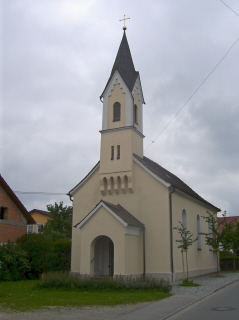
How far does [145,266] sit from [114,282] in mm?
6485

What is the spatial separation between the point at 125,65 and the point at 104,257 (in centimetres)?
1527

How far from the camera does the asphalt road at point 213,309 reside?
11.1 m

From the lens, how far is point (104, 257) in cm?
2578

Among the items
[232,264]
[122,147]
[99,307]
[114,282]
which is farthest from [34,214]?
[99,307]

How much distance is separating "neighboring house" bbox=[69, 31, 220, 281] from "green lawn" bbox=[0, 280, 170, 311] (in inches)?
183

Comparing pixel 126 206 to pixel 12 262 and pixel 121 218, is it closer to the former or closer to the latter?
pixel 121 218

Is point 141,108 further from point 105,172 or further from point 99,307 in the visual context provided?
point 99,307

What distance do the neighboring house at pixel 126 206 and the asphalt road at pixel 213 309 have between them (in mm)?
7395

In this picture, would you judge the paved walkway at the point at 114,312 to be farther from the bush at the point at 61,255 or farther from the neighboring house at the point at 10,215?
the neighboring house at the point at 10,215

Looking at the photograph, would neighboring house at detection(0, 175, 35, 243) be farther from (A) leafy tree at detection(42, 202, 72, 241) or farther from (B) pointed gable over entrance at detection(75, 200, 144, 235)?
(A) leafy tree at detection(42, 202, 72, 241)

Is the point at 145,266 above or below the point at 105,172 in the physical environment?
below

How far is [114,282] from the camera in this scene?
18.0 metres

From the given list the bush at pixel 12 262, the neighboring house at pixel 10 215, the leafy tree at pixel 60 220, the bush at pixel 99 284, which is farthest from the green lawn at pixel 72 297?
the leafy tree at pixel 60 220

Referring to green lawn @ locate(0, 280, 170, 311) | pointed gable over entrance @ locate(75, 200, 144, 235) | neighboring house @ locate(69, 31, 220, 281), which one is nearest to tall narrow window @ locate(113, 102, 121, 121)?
neighboring house @ locate(69, 31, 220, 281)
